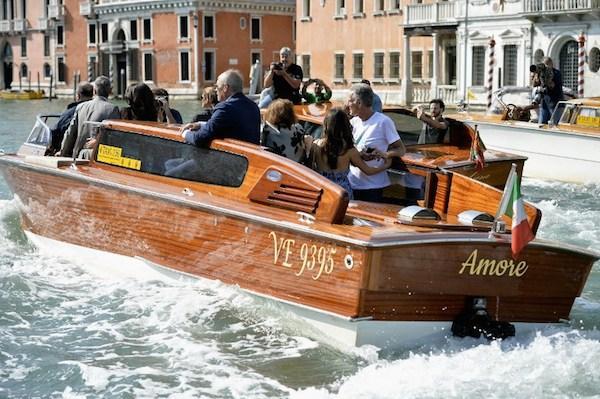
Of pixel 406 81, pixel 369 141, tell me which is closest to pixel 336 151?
pixel 369 141

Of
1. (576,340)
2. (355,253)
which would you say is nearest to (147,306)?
(355,253)

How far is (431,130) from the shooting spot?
10812mm

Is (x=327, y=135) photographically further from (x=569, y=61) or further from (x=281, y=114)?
(x=569, y=61)

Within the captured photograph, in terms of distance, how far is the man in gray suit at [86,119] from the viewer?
8625 mm

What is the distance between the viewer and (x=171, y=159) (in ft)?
24.9

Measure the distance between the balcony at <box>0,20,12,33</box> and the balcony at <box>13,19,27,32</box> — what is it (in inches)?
18.5

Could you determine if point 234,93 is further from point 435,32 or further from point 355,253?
point 435,32

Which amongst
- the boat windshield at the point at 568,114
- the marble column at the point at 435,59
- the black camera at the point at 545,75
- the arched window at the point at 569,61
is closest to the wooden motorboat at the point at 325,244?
the boat windshield at the point at 568,114

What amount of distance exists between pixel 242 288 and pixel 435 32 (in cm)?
3143

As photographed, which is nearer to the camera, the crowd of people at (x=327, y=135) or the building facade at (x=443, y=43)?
the crowd of people at (x=327, y=135)

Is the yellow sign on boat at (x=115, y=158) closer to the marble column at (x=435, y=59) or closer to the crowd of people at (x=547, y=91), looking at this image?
the crowd of people at (x=547, y=91)

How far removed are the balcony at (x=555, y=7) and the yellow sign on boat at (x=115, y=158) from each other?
82.2ft

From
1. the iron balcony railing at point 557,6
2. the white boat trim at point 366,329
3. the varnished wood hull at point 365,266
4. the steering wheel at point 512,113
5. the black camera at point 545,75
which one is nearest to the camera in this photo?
the varnished wood hull at point 365,266

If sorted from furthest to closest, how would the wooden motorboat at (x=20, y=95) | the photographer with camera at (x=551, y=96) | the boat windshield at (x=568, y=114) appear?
1. the wooden motorboat at (x=20, y=95)
2. the photographer with camera at (x=551, y=96)
3. the boat windshield at (x=568, y=114)
